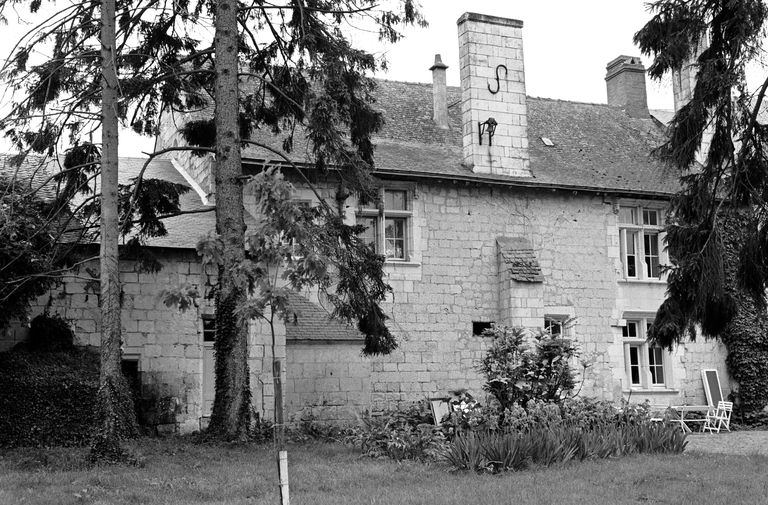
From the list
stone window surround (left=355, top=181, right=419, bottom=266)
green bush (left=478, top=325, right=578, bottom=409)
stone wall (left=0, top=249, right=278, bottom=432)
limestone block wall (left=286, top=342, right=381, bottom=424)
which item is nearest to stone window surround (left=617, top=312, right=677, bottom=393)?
stone window surround (left=355, top=181, right=419, bottom=266)

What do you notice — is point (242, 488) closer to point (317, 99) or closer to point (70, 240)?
point (317, 99)

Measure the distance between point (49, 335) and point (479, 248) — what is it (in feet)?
29.5

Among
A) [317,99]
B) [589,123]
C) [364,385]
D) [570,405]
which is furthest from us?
[589,123]

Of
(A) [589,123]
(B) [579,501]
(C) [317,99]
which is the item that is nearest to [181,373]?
(C) [317,99]

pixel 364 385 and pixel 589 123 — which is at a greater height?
pixel 589 123

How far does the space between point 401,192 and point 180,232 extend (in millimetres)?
4926

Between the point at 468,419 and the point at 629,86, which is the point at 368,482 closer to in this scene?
the point at 468,419

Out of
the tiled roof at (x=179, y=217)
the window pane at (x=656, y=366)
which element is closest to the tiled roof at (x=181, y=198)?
the tiled roof at (x=179, y=217)

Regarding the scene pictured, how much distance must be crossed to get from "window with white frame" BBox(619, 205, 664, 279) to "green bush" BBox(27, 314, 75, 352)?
484 inches

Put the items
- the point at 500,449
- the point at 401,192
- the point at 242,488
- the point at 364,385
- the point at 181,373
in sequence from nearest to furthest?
1. the point at 242,488
2. the point at 500,449
3. the point at 181,373
4. the point at 364,385
5. the point at 401,192

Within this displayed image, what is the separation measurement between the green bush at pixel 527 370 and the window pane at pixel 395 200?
692 cm

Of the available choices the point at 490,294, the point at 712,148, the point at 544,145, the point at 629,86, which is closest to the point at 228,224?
the point at 712,148

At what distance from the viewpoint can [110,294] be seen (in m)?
11.5

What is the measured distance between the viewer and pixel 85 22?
40.9 feet
